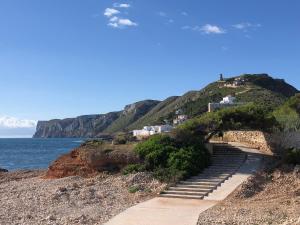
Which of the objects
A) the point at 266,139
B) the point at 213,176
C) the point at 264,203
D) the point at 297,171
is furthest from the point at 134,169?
the point at 266,139

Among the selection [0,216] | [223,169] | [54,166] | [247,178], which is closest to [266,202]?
[247,178]

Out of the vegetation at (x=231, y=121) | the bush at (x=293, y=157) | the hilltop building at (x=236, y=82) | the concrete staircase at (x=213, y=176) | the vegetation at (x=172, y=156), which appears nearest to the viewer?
the concrete staircase at (x=213, y=176)

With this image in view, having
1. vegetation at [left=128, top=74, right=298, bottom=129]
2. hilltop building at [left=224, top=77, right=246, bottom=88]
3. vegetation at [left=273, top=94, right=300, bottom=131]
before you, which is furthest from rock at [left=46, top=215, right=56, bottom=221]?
hilltop building at [left=224, top=77, right=246, bottom=88]

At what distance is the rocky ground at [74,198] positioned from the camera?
1725 centimetres

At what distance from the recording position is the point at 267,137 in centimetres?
3144

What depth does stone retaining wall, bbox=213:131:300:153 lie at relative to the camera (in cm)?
2844

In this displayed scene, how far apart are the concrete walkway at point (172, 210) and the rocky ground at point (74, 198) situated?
63 centimetres

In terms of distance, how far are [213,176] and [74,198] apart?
6.72m

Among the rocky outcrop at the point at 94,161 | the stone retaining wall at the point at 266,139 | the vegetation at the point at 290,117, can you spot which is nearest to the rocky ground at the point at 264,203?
the stone retaining wall at the point at 266,139

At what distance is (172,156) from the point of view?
975 inches

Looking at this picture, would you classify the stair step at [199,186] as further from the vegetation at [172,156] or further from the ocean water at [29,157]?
the ocean water at [29,157]

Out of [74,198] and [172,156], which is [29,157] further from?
[74,198]

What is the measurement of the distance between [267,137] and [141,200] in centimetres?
1399

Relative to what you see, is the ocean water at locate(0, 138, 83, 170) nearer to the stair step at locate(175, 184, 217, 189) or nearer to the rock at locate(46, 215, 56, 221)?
the stair step at locate(175, 184, 217, 189)
